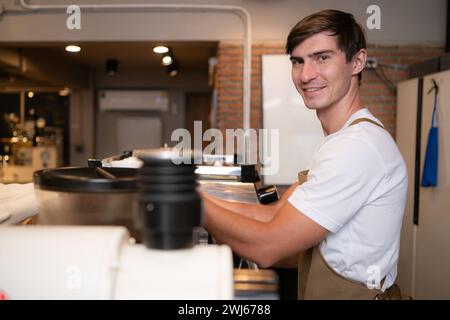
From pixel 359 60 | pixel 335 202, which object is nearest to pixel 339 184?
pixel 335 202

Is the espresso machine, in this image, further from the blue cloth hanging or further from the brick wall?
the brick wall

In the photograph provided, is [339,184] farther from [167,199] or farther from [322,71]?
[167,199]

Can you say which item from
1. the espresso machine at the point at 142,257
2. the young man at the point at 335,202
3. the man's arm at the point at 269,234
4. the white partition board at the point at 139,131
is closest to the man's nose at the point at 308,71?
the young man at the point at 335,202

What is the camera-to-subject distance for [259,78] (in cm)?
471

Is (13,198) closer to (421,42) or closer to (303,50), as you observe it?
(303,50)

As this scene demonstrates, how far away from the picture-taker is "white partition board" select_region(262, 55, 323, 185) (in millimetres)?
4680

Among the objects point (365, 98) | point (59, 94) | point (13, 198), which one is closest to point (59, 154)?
point (59, 94)

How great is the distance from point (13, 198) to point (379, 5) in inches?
177

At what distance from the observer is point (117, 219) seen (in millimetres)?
864

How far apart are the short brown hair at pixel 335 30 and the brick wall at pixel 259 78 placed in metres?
3.42

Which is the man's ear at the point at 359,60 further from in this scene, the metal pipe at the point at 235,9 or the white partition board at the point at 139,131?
the white partition board at the point at 139,131

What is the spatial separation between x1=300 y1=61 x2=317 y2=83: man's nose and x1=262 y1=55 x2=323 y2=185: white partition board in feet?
11.1

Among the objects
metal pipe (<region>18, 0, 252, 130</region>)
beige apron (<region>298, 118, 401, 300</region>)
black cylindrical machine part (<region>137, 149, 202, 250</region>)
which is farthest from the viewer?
metal pipe (<region>18, 0, 252, 130</region>)

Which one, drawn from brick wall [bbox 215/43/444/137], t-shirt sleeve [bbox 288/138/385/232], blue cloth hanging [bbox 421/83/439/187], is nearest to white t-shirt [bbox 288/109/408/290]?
t-shirt sleeve [bbox 288/138/385/232]
